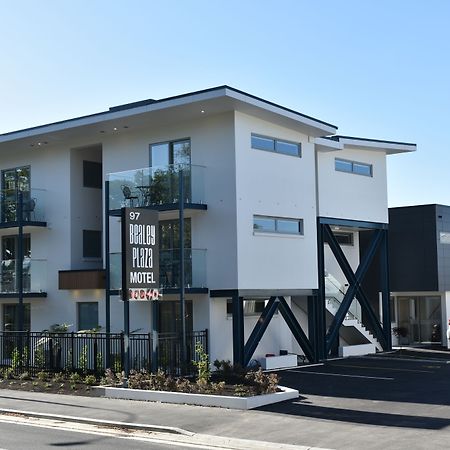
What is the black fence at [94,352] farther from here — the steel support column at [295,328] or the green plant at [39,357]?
the steel support column at [295,328]

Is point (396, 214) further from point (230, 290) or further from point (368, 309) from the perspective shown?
point (230, 290)

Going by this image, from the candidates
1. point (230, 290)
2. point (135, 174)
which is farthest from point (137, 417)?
point (135, 174)

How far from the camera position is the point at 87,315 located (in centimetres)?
2825

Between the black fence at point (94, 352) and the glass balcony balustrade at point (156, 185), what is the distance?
170 inches

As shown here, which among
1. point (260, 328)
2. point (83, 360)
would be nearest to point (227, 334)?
point (260, 328)

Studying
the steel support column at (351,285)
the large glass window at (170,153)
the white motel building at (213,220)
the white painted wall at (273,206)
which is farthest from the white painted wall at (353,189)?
the large glass window at (170,153)

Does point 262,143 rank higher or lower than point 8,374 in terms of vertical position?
higher

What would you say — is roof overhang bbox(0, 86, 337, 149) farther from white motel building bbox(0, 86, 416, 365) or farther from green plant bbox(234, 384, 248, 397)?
green plant bbox(234, 384, 248, 397)

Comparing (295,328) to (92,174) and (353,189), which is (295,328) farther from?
(92,174)

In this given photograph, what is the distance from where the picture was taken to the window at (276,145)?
25.7 metres

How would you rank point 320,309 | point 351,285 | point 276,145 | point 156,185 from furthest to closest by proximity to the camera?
point 351,285 < point 320,309 < point 276,145 < point 156,185

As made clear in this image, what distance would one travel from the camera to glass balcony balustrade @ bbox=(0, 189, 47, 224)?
95.7 ft

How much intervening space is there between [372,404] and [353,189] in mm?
14929

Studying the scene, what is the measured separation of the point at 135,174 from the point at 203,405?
9.81 m
